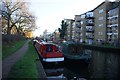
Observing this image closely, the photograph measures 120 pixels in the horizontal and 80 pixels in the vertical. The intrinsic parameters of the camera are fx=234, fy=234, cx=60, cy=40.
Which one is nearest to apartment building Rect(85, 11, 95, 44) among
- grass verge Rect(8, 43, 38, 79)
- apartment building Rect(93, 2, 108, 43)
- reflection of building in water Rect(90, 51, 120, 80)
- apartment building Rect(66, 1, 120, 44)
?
apartment building Rect(66, 1, 120, 44)

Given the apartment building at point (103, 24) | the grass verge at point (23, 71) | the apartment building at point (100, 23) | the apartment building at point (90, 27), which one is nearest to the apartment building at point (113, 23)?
the apartment building at point (103, 24)

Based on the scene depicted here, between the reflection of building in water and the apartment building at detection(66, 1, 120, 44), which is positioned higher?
the apartment building at detection(66, 1, 120, 44)

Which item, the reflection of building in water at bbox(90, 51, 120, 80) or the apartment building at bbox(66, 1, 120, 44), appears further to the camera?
the apartment building at bbox(66, 1, 120, 44)

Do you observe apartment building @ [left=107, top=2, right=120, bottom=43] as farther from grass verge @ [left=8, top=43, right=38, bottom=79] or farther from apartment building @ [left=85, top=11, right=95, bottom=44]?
grass verge @ [left=8, top=43, right=38, bottom=79]

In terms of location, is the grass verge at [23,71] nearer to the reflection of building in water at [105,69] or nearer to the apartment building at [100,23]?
the reflection of building in water at [105,69]

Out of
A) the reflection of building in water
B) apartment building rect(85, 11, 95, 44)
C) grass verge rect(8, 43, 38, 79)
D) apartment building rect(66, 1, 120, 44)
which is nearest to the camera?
grass verge rect(8, 43, 38, 79)

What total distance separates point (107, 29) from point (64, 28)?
133 feet

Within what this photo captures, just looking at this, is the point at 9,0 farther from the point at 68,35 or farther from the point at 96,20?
the point at 68,35

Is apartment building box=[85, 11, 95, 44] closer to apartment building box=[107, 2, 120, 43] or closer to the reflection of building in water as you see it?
apartment building box=[107, 2, 120, 43]

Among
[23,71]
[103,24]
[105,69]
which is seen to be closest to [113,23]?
[103,24]

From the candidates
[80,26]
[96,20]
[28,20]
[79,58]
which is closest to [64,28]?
[80,26]

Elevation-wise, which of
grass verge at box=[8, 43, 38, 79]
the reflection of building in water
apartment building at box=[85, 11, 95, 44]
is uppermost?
apartment building at box=[85, 11, 95, 44]

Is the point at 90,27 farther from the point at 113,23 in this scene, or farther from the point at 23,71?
the point at 23,71

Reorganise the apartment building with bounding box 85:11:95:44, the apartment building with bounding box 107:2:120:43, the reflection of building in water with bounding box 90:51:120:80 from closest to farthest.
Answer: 1. the reflection of building in water with bounding box 90:51:120:80
2. the apartment building with bounding box 107:2:120:43
3. the apartment building with bounding box 85:11:95:44
